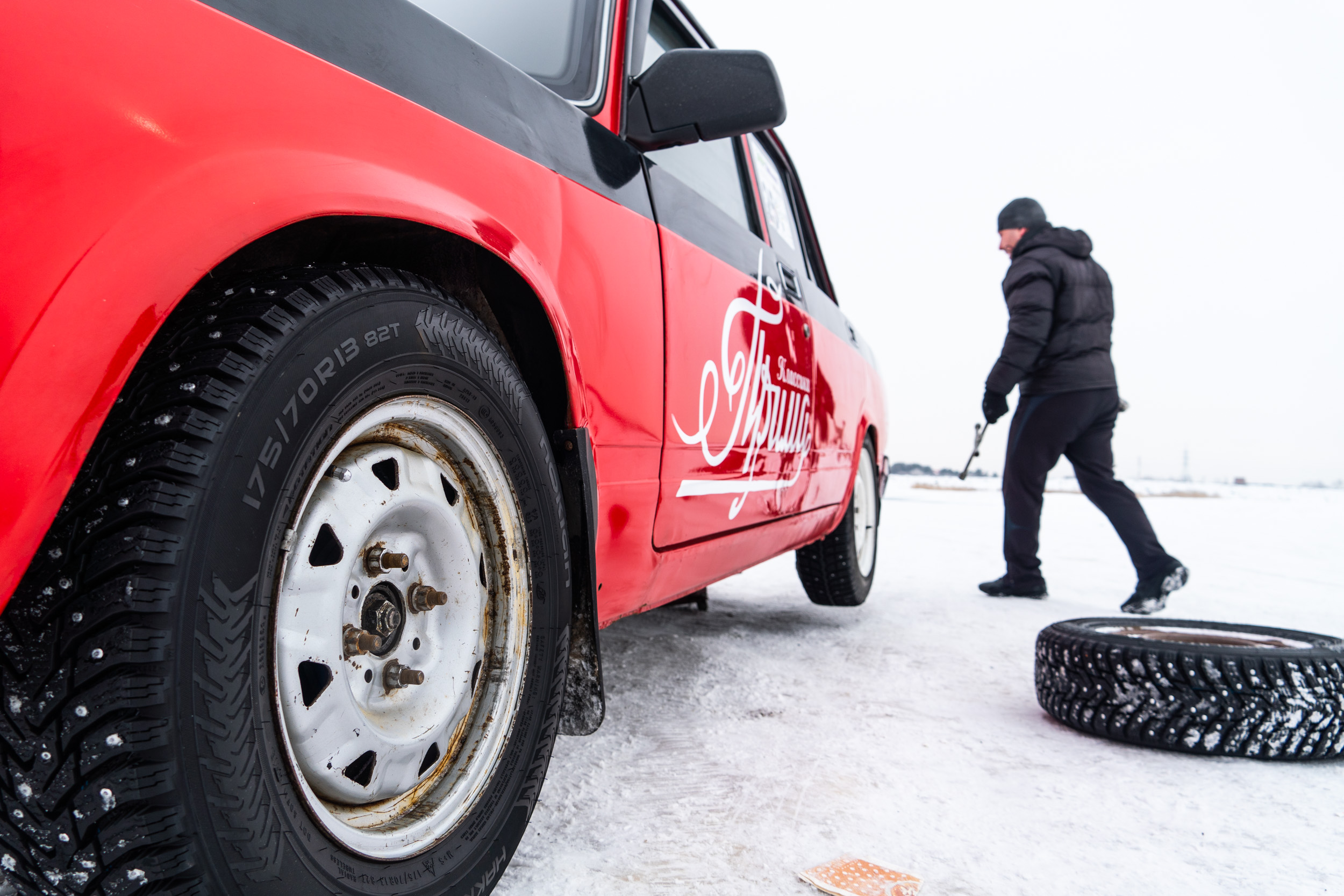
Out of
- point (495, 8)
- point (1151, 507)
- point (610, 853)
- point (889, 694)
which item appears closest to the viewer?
point (610, 853)

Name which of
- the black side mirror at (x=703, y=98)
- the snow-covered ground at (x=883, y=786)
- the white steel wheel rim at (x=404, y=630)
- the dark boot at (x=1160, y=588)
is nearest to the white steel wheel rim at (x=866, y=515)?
the snow-covered ground at (x=883, y=786)

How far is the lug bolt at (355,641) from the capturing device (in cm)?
98

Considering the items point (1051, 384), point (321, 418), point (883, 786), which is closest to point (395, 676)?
point (321, 418)

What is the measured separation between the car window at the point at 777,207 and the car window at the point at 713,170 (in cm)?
21

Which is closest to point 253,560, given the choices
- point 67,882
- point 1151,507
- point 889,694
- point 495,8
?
point 67,882

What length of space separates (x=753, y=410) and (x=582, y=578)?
95cm

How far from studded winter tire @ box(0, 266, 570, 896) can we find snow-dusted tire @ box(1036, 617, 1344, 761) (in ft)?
5.14

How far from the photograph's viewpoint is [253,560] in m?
0.78

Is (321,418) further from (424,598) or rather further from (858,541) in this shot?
(858,541)

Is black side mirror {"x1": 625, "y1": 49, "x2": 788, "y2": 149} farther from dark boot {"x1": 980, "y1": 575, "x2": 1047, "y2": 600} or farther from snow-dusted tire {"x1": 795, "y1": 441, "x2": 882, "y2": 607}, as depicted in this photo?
dark boot {"x1": 980, "y1": 575, "x2": 1047, "y2": 600}

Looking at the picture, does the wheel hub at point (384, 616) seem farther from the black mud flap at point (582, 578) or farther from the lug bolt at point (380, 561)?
the black mud flap at point (582, 578)

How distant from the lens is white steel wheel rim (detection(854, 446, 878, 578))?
4031 mm

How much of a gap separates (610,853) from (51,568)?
97 centimetres

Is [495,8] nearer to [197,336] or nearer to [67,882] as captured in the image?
[197,336]
